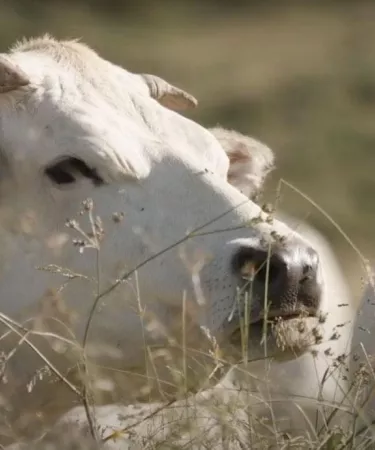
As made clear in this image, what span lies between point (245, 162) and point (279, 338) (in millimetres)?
1312

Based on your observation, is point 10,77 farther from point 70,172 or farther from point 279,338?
point 279,338

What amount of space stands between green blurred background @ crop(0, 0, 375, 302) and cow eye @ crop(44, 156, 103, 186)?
20.8ft

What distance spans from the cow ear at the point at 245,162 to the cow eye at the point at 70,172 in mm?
945

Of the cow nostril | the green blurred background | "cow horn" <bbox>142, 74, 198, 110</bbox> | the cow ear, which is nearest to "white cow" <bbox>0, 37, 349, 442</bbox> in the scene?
the cow nostril

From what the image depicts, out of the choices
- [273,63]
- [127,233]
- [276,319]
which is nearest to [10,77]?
[127,233]

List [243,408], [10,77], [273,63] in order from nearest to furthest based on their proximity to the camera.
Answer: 1. [243,408]
2. [10,77]
3. [273,63]

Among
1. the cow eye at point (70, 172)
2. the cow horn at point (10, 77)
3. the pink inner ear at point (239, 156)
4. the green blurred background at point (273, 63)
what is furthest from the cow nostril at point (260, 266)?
the green blurred background at point (273, 63)

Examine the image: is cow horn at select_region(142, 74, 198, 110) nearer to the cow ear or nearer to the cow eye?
the cow ear

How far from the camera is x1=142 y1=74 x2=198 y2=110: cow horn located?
5.02m

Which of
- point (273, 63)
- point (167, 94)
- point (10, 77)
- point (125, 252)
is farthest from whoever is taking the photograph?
point (273, 63)

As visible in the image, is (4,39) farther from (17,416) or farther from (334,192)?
(17,416)

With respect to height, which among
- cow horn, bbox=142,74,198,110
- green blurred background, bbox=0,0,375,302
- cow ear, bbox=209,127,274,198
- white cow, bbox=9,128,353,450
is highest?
green blurred background, bbox=0,0,375,302

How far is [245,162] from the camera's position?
5.21 metres

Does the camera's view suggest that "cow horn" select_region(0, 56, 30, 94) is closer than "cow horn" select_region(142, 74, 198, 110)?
Yes
